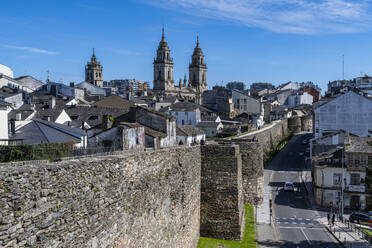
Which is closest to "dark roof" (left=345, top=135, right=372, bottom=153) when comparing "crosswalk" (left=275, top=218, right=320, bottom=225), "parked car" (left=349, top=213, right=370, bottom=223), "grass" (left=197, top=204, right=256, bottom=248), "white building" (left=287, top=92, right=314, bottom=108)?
"parked car" (left=349, top=213, right=370, bottom=223)

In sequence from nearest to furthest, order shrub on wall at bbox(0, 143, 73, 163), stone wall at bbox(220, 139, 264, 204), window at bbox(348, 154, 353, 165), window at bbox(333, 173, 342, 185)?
shrub on wall at bbox(0, 143, 73, 163) < stone wall at bbox(220, 139, 264, 204) < window at bbox(348, 154, 353, 165) < window at bbox(333, 173, 342, 185)

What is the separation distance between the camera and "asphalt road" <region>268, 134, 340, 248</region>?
79.9ft

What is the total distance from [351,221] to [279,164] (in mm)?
20554

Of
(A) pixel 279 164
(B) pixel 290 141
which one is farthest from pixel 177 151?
(B) pixel 290 141

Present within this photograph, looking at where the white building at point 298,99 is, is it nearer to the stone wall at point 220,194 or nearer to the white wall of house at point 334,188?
the white wall of house at point 334,188

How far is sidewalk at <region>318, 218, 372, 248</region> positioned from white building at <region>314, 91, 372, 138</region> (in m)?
22.5

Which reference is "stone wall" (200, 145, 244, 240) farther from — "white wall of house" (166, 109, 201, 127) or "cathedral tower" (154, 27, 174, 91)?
"cathedral tower" (154, 27, 174, 91)

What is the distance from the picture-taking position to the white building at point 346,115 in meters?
47.5

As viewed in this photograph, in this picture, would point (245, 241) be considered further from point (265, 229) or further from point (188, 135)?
point (188, 135)

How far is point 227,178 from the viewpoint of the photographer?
21062 mm

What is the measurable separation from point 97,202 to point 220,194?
1254 cm

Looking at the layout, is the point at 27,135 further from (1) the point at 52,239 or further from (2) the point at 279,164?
(2) the point at 279,164

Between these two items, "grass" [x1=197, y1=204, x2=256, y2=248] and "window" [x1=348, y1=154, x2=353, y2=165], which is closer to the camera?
"grass" [x1=197, y1=204, x2=256, y2=248]

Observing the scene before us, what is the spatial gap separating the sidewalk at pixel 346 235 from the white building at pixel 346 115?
2252 centimetres
